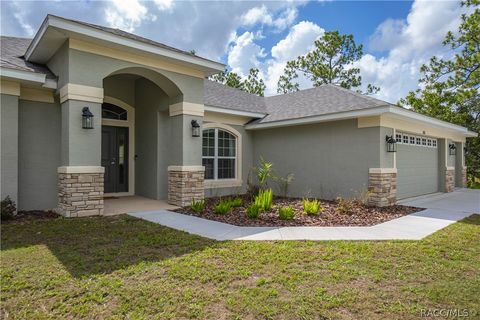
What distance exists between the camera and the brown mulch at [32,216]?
21.7 ft

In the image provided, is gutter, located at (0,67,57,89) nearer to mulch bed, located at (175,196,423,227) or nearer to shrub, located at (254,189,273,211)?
mulch bed, located at (175,196,423,227)

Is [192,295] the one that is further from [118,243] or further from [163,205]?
[163,205]

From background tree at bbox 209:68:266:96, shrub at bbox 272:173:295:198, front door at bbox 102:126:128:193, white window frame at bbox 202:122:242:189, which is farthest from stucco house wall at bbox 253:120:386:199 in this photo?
background tree at bbox 209:68:266:96

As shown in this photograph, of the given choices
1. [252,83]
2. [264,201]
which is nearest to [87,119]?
[264,201]

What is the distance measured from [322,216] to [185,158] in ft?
13.8

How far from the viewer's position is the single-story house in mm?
6961

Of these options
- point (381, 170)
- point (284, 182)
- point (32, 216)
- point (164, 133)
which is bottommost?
point (32, 216)

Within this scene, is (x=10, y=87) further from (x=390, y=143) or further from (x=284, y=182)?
(x=390, y=143)

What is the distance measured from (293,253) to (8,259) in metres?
4.13

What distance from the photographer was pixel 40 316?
281cm

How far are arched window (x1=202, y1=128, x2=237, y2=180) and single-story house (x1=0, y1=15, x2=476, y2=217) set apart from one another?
4 centimetres

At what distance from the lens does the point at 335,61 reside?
82.7 ft

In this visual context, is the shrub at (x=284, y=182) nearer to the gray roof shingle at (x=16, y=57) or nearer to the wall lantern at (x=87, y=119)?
the wall lantern at (x=87, y=119)

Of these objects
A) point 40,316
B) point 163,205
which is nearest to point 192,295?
point 40,316
